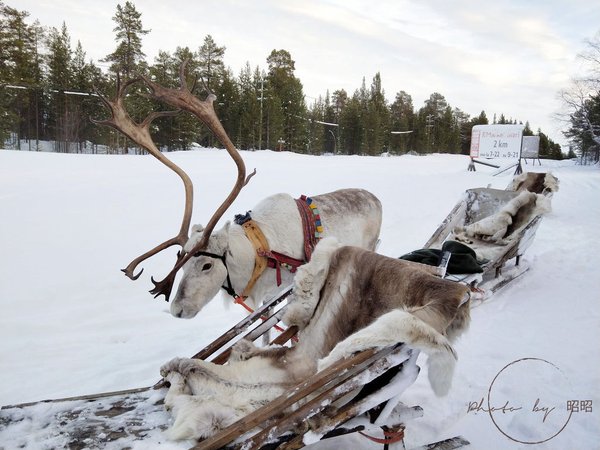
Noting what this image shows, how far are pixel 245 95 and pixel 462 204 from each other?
29.3 metres

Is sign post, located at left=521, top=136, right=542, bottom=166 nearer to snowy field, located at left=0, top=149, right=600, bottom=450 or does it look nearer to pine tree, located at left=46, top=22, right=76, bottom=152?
snowy field, located at left=0, top=149, right=600, bottom=450

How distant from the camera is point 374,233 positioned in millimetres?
4461

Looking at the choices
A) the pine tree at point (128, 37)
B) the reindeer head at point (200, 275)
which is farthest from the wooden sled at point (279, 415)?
the pine tree at point (128, 37)

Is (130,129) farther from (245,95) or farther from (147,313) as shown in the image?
(245,95)

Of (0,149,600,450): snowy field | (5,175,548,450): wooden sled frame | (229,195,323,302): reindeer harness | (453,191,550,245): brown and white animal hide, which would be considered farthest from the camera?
(453,191,550,245): brown and white animal hide

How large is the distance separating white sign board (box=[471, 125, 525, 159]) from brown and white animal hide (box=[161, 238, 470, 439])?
1621 centimetres

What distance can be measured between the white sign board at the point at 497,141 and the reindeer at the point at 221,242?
15351mm

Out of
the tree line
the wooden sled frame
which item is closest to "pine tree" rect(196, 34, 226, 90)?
the tree line

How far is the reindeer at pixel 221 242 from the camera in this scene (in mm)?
3068

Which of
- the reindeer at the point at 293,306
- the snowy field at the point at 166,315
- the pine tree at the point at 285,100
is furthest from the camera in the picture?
the pine tree at the point at 285,100

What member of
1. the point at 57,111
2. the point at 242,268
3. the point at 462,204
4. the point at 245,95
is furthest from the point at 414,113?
the point at 242,268

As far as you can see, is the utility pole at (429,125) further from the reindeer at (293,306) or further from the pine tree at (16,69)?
the reindeer at (293,306)

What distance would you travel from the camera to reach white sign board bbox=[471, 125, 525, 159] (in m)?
16.3

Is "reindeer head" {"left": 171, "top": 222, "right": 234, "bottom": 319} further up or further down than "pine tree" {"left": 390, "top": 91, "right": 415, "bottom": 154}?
further down
